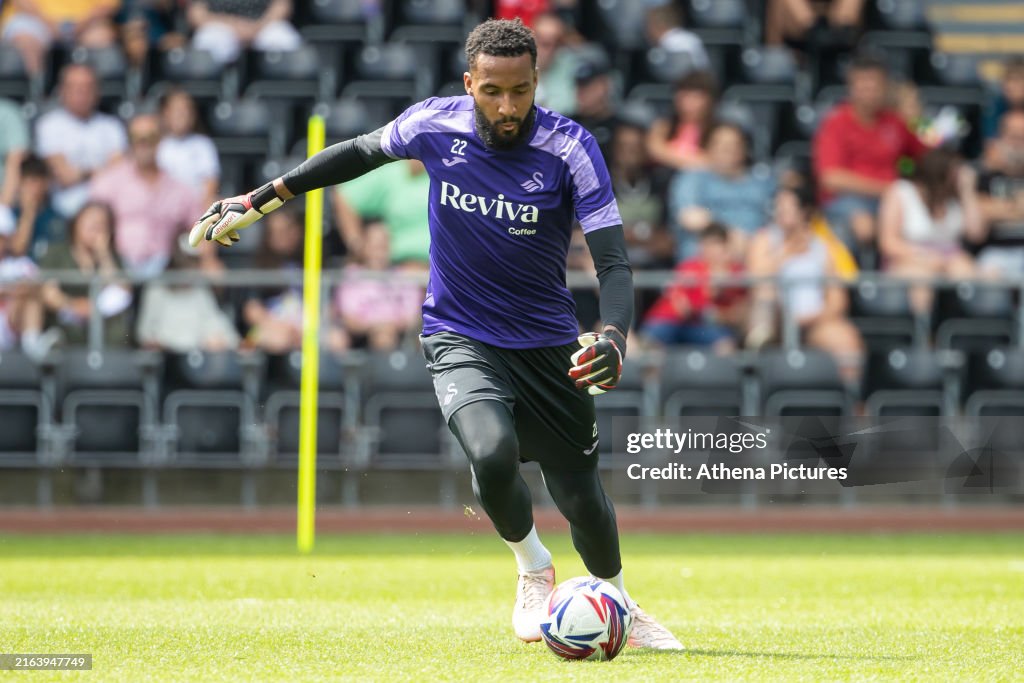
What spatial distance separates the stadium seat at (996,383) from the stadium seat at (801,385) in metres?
1.10

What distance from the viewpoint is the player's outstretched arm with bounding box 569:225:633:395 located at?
5.58 m

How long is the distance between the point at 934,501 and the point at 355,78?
23.3 ft

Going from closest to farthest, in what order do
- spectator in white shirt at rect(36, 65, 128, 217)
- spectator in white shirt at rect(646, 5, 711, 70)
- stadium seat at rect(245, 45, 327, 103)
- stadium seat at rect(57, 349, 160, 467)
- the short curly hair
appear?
the short curly hair
stadium seat at rect(57, 349, 160, 467)
spectator in white shirt at rect(36, 65, 128, 217)
stadium seat at rect(245, 45, 327, 103)
spectator in white shirt at rect(646, 5, 711, 70)

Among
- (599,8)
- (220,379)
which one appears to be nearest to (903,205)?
(599,8)

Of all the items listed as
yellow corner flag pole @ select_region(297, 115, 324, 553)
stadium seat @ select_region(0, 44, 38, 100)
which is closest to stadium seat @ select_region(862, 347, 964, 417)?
yellow corner flag pole @ select_region(297, 115, 324, 553)

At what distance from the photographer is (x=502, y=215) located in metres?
6.29

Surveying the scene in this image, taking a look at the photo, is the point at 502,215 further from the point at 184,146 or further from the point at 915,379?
the point at 184,146

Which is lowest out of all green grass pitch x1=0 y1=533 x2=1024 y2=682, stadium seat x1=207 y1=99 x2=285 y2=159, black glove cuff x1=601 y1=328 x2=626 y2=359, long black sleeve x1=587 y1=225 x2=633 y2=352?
green grass pitch x1=0 y1=533 x2=1024 y2=682

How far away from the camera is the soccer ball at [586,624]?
5875mm

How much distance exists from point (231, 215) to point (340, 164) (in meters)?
0.49

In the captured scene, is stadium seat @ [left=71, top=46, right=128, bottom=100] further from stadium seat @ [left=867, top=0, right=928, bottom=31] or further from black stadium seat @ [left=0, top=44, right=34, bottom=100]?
stadium seat @ [left=867, top=0, right=928, bottom=31]

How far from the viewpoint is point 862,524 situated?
13.2 metres

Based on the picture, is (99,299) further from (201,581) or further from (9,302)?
(201,581)

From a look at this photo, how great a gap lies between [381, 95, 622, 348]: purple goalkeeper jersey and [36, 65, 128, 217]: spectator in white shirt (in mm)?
8772
